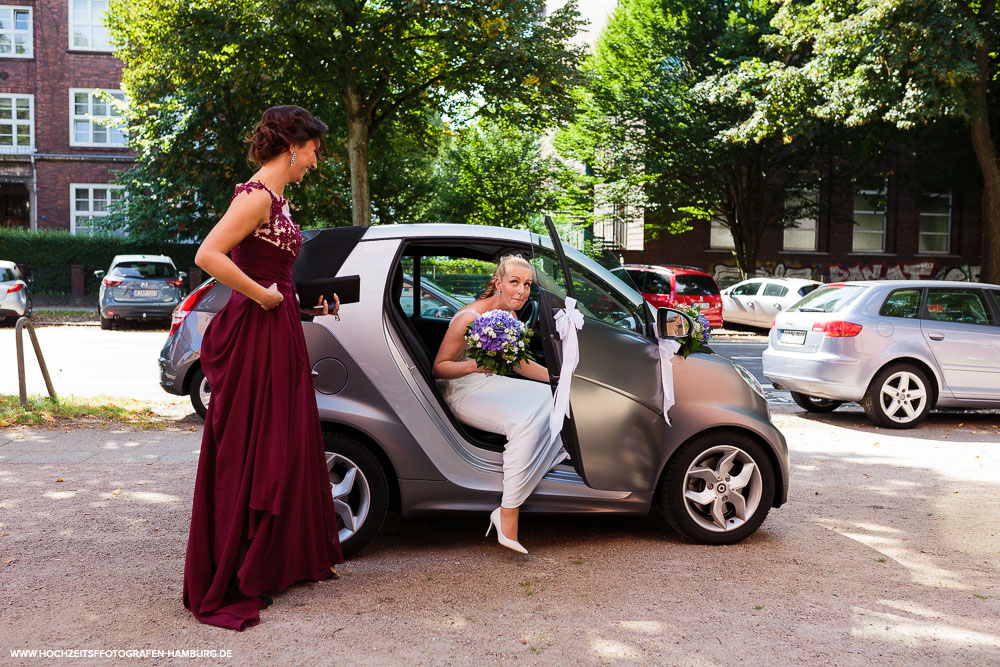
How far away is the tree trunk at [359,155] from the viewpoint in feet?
67.3

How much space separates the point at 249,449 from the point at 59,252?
28.4 metres

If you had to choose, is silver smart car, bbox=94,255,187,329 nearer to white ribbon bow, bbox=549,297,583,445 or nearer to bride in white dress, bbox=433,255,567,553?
bride in white dress, bbox=433,255,567,553

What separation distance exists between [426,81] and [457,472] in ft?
59.8

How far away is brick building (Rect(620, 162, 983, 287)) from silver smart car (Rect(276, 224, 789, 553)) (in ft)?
93.8

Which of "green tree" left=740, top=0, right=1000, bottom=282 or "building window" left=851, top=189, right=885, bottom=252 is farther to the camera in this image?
"building window" left=851, top=189, right=885, bottom=252

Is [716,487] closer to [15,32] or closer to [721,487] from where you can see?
[721,487]

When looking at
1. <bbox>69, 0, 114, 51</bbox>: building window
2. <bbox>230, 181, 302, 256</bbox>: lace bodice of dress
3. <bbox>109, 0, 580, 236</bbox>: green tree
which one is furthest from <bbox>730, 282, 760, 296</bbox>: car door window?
<bbox>69, 0, 114, 51</bbox>: building window

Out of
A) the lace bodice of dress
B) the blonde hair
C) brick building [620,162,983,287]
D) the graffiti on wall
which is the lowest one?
the blonde hair

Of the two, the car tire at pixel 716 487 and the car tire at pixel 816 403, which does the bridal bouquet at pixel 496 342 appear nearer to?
the car tire at pixel 716 487

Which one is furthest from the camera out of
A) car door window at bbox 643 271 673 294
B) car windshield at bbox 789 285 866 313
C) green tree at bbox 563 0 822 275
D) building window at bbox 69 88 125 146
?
building window at bbox 69 88 125 146

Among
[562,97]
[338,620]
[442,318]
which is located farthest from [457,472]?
[562,97]

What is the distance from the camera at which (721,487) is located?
4.83 metres

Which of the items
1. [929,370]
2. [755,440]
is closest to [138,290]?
[929,370]

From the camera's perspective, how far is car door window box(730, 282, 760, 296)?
78.0 ft
